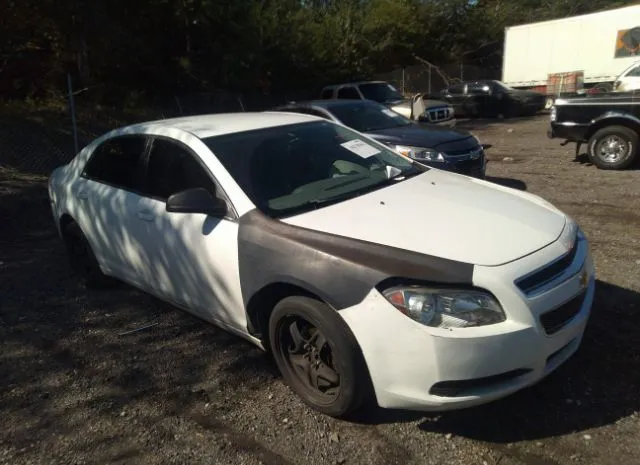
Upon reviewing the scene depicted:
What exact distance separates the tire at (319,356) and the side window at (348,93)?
1288 cm

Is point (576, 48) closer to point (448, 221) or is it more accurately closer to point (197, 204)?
point (448, 221)

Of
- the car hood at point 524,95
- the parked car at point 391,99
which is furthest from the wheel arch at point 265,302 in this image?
the car hood at point 524,95

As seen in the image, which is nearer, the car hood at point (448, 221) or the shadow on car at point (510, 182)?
the car hood at point (448, 221)

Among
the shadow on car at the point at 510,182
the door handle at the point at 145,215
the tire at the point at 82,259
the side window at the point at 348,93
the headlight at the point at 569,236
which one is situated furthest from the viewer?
the side window at the point at 348,93

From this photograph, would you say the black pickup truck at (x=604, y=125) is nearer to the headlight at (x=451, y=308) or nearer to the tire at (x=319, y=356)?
the headlight at (x=451, y=308)

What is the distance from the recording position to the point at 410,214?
3164mm

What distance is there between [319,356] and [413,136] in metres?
5.06

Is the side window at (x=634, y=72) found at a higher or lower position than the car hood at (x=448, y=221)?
lower

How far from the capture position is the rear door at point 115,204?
4.14 m

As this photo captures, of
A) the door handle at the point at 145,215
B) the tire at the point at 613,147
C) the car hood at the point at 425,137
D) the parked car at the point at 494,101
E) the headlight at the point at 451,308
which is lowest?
the parked car at the point at 494,101

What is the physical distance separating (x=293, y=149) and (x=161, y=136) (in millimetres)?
1008

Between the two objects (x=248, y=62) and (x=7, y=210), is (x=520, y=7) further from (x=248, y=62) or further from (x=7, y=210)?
(x=7, y=210)

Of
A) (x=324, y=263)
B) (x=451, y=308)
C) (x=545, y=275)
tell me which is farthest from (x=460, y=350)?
(x=324, y=263)

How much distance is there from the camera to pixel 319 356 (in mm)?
3014
